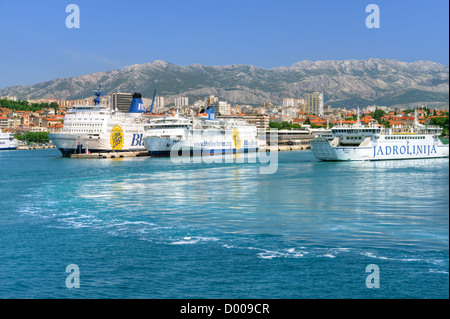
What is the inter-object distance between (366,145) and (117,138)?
21.9m

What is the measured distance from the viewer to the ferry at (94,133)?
1754 inches

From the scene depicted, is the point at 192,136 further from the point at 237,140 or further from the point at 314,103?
the point at 314,103

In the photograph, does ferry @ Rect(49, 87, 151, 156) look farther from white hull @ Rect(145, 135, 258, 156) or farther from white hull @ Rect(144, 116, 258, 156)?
white hull @ Rect(145, 135, 258, 156)

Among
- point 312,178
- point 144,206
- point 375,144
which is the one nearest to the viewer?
point 144,206

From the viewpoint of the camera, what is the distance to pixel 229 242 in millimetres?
10391

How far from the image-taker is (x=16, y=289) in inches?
314

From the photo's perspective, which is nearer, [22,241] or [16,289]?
[16,289]

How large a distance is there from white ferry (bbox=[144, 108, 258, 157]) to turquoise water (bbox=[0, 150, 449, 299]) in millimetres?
24031

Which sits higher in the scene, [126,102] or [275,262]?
[126,102]

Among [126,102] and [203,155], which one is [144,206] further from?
[126,102]

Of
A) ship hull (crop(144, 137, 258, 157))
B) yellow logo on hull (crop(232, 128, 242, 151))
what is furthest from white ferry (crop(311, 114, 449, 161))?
yellow logo on hull (crop(232, 128, 242, 151))

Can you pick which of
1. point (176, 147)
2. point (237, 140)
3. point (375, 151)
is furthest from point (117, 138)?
point (375, 151)
